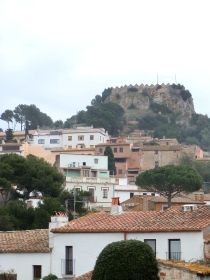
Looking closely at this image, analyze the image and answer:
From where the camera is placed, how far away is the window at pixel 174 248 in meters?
31.1

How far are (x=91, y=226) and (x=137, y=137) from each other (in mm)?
135287

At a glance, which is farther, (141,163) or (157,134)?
(157,134)

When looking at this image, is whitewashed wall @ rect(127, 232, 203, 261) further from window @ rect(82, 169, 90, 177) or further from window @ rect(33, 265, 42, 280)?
window @ rect(82, 169, 90, 177)

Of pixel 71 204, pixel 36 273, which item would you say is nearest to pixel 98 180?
pixel 71 204

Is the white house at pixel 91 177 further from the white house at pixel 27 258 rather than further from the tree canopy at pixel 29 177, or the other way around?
the white house at pixel 27 258

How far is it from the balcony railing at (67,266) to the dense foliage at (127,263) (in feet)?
36.0

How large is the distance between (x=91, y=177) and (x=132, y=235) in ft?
228

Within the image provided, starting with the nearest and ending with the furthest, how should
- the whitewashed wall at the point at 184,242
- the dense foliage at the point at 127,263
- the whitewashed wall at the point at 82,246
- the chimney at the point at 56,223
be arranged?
the dense foliage at the point at 127,263
the whitewashed wall at the point at 184,242
the whitewashed wall at the point at 82,246
the chimney at the point at 56,223

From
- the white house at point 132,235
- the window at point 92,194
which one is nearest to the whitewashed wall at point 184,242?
the white house at point 132,235

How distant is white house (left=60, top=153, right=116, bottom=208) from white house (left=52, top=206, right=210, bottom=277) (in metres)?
49.5

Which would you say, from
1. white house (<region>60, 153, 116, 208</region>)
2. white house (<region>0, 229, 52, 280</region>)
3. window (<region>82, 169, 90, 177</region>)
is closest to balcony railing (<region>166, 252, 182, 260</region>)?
white house (<region>0, 229, 52, 280</region>)

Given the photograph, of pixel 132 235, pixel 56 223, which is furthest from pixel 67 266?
pixel 132 235

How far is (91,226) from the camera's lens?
3350cm

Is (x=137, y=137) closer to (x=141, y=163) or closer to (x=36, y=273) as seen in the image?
(x=141, y=163)
